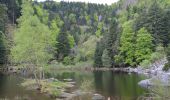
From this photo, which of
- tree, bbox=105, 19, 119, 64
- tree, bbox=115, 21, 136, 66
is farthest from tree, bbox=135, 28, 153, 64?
tree, bbox=105, 19, 119, 64

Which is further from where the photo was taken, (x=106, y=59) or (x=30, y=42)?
(x=106, y=59)

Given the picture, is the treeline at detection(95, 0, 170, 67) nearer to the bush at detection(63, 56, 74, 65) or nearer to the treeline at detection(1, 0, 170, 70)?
the treeline at detection(1, 0, 170, 70)

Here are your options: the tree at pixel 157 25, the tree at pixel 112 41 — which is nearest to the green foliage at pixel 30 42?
the tree at pixel 157 25

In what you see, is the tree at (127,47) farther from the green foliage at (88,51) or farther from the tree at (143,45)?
the green foliage at (88,51)

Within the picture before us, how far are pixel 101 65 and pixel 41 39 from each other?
3988cm

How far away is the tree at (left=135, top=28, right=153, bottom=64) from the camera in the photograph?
66000mm

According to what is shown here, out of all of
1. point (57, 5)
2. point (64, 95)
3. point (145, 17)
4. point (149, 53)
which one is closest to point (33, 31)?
point (64, 95)

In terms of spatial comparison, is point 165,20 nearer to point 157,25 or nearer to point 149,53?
point 157,25

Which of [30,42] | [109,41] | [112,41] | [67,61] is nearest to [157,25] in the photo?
[112,41]

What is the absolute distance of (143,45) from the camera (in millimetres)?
66875

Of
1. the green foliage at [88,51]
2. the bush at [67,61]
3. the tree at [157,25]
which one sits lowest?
the bush at [67,61]

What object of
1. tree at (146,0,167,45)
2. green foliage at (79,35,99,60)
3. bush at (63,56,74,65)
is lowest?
bush at (63,56,74,65)

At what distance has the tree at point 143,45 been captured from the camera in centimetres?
6600

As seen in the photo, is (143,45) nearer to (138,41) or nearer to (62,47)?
(138,41)
